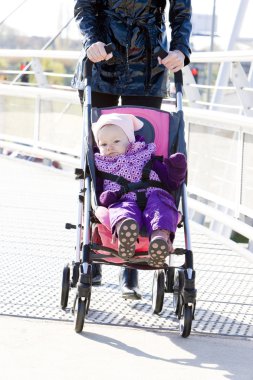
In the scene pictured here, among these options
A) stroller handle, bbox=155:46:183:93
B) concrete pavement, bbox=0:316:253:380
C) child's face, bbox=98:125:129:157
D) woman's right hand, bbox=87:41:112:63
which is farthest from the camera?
stroller handle, bbox=155:46:183:93

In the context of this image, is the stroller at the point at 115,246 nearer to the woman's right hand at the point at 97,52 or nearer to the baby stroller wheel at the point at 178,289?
the baby stroller wheel at the point at 178,289

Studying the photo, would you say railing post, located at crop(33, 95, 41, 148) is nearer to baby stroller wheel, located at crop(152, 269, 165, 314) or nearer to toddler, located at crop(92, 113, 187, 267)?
toddler, located at crop(92, 113, 187, 267)

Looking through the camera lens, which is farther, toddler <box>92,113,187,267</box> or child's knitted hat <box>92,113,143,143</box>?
child's knitted hat <box>92,113,143,143</box>

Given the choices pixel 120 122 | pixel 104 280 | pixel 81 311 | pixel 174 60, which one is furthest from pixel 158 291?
pixel 174 60

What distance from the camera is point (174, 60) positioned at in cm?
496

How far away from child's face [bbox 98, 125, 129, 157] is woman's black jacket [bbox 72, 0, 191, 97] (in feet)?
1.51

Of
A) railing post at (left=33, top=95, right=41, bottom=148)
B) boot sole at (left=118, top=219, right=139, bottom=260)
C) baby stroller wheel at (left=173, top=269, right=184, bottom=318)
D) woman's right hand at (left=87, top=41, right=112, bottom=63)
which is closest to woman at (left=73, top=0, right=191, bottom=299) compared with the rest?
woman's right hand at (left=87, top=41, right=112, bottom=63)

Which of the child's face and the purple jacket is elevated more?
the child's face

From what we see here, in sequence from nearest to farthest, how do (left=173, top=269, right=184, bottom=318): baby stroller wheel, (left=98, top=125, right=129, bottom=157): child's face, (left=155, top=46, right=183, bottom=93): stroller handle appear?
(left=173, top=269, right=184, bottom=318): baby stroller wheel
(left=98, top=125, right=129, bottom=157): child's face
(left=155, top=46, right=183, bottom=93): stroller handle

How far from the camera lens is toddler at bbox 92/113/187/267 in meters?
4.32

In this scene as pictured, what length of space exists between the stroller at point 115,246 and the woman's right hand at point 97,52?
0.43 feet

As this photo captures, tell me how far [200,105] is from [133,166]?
4085mm

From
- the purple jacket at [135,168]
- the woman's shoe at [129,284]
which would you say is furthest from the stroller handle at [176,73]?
the woman's shoe at [129,284]

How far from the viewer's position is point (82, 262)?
4.49 metres
